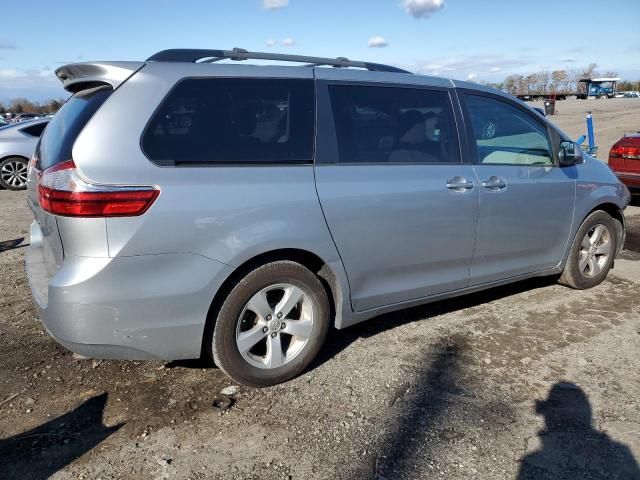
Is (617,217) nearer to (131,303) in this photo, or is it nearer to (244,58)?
(244,58)

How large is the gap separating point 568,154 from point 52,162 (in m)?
3.78

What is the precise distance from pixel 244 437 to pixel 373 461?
0.66 m

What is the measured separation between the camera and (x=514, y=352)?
375 centimetres

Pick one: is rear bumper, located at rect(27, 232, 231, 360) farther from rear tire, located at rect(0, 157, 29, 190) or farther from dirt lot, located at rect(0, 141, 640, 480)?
rear tire, located at rect(0, 157, 29, 190)

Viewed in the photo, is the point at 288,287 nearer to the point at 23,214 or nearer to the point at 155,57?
the point at 155,57

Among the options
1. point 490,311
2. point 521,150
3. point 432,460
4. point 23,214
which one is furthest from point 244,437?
point 23,214

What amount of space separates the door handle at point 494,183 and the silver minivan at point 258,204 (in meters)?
0.01

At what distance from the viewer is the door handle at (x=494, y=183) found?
3.91m

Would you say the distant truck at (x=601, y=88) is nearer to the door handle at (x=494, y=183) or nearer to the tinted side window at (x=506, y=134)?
the tinted side window at (x=506, y=134)

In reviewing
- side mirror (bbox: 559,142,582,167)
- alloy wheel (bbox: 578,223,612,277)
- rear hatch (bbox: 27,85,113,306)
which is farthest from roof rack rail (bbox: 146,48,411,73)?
alloy wheel (bbox: 578,223,612,277)

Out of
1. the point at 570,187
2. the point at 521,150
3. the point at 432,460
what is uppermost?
the point at 521,150

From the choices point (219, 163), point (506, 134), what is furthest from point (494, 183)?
point (219, 163)

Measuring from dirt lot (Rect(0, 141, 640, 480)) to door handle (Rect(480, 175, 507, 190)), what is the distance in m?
1.05

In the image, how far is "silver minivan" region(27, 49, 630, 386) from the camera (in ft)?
8.91
